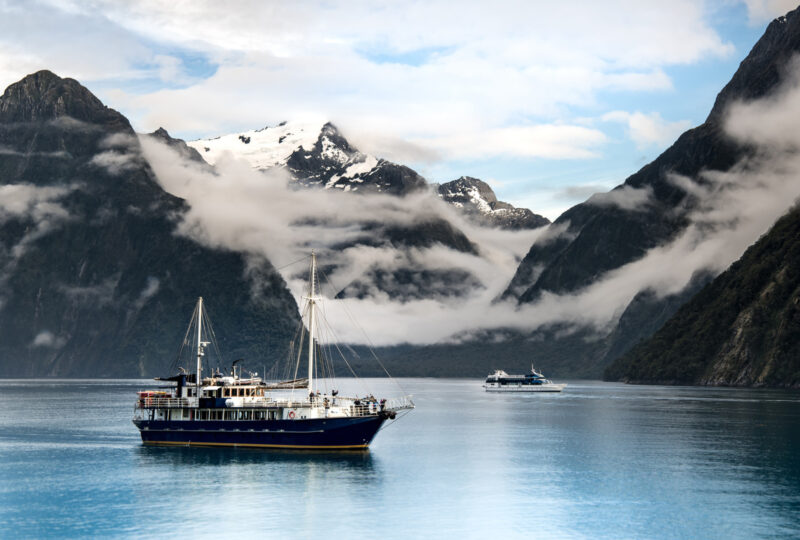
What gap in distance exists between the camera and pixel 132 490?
97562 millimetres

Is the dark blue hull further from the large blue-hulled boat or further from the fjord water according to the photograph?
the fjord water

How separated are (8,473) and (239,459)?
92.6ft

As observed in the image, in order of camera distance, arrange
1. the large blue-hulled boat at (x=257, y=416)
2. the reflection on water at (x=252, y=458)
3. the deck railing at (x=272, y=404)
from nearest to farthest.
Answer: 1. the reflection on water at (x=252, y=458)
2. the large blue-hulled boat at (x=257, y=416)
3. the deck railing at (x=272, y=404)

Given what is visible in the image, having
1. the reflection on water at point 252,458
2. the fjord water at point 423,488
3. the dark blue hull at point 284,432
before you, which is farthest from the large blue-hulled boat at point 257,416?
the fjord water at point 423,488

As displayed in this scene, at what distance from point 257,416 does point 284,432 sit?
5.80 m

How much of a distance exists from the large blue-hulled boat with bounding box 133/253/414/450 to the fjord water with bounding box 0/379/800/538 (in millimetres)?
2132

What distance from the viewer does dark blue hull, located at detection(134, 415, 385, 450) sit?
122 meters

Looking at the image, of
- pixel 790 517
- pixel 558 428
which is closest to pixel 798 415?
pixel 558 428

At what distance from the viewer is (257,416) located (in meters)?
127

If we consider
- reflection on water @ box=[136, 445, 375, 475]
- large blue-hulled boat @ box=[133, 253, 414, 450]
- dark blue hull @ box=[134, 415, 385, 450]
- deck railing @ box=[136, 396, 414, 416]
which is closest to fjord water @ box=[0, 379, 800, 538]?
reflection on water @ box=[136, 445, 375, 475]

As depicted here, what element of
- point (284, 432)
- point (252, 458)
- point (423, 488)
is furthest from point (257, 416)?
point (423, 488)

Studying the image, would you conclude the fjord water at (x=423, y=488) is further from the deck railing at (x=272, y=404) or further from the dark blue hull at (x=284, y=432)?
the deck railing at (x=272, y=404)

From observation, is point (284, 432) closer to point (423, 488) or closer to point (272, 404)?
point (272, 404)

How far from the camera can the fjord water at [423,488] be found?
79312mm
